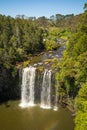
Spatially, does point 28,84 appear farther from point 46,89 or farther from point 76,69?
point 76,69

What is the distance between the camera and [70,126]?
1036 inches

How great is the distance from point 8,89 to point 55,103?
793cm

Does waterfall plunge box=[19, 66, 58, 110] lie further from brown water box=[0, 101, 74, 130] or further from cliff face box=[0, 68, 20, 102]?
brown water box=[0, 101, 74, 130]

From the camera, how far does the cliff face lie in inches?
1362

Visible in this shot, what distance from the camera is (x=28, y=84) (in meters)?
35.1

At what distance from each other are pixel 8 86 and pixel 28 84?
10.4 feet

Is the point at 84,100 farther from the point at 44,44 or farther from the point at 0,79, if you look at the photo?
the point at 44,44

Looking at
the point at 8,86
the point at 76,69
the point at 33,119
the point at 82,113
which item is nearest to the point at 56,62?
the point at 8,86

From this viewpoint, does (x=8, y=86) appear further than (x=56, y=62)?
No

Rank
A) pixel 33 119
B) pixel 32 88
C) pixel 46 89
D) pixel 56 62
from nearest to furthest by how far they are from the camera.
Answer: pixel 33 119 → pixel 46 89 → pixel 32 88 → pixel 56 62

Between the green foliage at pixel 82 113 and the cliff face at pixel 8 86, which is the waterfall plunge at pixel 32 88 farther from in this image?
the green foliage at pixel 82 113

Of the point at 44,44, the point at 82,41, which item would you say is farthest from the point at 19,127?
the point at 44,44

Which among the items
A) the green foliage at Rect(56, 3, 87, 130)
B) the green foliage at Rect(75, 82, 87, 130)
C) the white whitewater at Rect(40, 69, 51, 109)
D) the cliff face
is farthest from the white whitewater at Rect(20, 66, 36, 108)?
the green foliage at Rect(75, 82, 87, 130)

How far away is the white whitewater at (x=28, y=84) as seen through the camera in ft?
113
